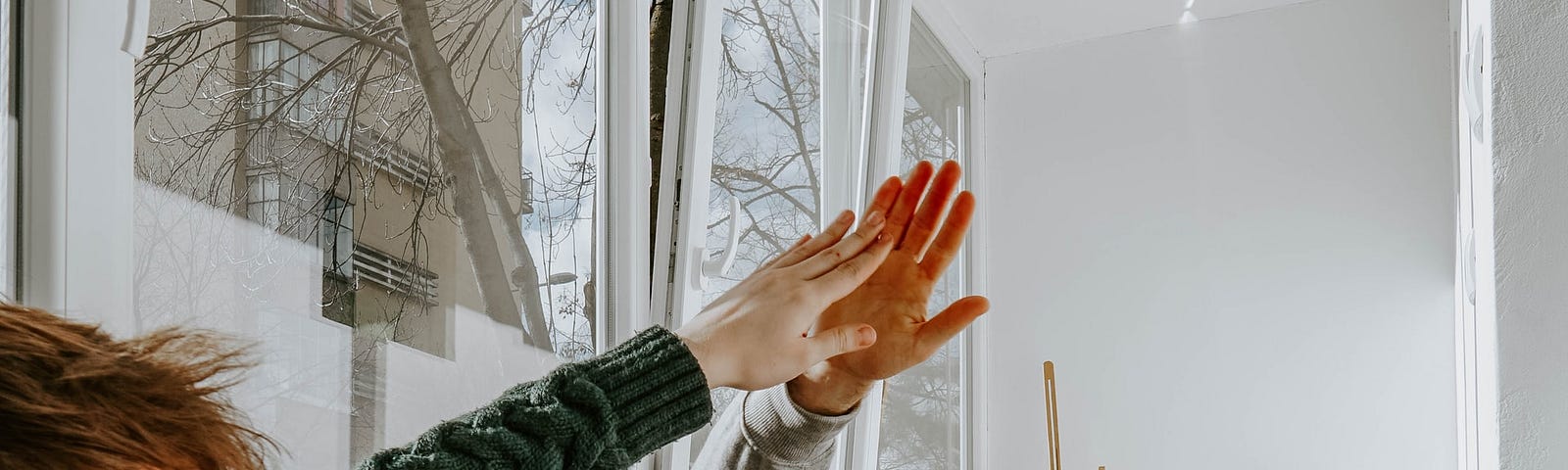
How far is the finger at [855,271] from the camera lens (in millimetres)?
824

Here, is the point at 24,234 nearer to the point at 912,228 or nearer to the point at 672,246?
the point at 912,228

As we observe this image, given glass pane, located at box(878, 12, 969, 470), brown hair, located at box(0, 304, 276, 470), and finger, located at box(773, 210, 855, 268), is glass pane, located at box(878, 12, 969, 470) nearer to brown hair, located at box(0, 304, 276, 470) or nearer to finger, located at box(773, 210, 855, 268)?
finger, located at box(773, 210, 855, 268)

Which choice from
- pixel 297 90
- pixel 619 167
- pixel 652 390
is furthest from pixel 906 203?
pixel 619 167

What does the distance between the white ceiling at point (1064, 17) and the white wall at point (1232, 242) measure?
5cm

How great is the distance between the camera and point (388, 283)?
1234 mm

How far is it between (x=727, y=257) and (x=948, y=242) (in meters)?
0.94

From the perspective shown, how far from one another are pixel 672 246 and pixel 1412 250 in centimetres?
252

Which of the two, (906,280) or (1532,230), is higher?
(1532,230)

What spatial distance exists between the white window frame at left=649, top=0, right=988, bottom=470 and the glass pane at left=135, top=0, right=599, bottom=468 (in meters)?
0.21

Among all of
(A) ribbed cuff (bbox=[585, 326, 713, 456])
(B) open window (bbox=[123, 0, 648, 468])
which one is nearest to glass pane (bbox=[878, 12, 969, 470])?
(B) open window (bbox=[123, 0, 648, 468])

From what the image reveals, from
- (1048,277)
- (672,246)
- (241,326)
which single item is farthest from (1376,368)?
(241,326)

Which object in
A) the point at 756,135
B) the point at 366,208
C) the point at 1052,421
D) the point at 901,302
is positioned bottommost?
the point at 1052,421

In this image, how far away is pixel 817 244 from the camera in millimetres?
896

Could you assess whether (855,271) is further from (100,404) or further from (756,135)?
(756,135)
